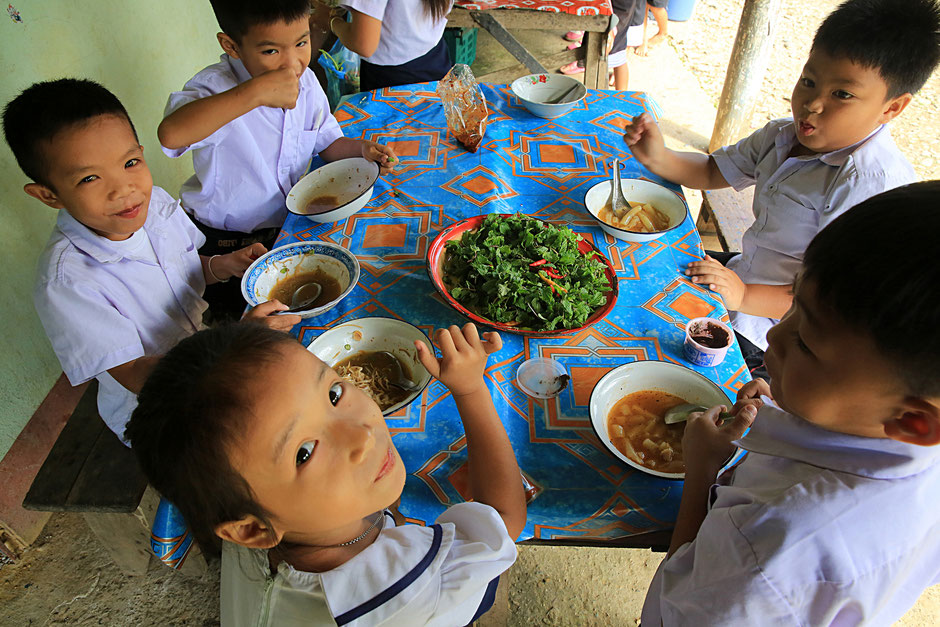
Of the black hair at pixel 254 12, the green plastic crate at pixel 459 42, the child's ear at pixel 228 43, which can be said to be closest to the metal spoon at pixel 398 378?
the black hair at pixel 254 12

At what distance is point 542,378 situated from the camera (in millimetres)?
1545

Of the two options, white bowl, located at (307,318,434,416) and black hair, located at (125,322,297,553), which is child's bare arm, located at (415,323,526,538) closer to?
white bowl, located at (307,318,434,416)

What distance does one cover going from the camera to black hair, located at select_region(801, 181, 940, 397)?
796mm

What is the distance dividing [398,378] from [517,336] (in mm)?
388

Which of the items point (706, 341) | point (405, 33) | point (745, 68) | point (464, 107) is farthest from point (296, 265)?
point (745, 68)

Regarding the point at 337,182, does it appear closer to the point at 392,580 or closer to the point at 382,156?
the point at 382,156

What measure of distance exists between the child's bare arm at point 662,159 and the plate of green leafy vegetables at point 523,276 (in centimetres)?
66

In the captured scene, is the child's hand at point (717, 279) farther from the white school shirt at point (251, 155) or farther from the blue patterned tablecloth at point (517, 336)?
the white school shirt at point (251, 155)

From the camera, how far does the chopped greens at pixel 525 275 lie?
1667 mm

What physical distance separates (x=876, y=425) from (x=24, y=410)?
321 centimetres

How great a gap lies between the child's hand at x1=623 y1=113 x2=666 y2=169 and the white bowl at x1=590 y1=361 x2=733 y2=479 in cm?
115

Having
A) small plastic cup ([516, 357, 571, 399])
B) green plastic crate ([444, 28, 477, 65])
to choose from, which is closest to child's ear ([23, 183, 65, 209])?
small plastic cup ([516, 357, 571, 399])

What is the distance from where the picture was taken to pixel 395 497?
1.12m

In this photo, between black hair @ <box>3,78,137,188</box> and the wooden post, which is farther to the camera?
the wooden post
